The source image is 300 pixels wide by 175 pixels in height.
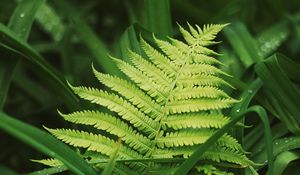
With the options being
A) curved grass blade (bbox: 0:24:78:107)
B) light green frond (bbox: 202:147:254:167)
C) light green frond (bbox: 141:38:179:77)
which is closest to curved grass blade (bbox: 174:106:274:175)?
light green frond (bbox: 202:147:254:167)

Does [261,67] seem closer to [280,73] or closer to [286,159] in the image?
[280,73]

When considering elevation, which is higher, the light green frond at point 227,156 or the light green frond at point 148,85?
the light green frond at point 148,85

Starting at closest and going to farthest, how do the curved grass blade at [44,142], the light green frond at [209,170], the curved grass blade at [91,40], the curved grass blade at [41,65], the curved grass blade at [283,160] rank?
the curved grass blade at [44,142] → the light green frond at [209,170] → the curved grass blade at [283,160] → the curved grass blade at [41,65] → the curved grass blade at [91,40]

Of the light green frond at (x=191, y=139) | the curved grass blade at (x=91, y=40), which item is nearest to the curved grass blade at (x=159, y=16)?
the curved grass blade at (x=91, y=40)

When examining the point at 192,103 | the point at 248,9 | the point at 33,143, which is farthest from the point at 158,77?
the point at 248,9

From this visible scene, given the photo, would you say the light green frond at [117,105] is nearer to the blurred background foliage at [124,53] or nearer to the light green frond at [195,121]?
the light green frond at [195,121]

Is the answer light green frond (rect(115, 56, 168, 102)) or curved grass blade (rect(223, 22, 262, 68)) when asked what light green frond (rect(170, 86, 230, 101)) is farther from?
curved grass blade (rect(223, 22, 262, 68))

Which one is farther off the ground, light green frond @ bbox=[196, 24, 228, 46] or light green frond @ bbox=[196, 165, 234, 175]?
light green frond @ bbox=[196, 24, 228, 46]
